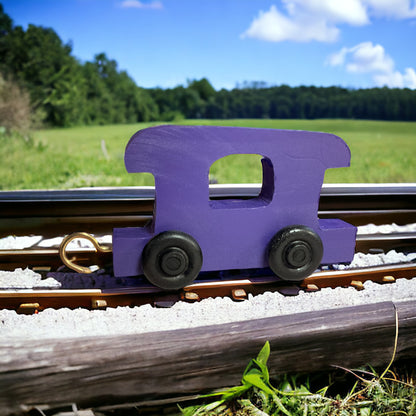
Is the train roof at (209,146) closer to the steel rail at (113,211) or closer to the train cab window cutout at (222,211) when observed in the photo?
the train cab window cutout at (222,211)

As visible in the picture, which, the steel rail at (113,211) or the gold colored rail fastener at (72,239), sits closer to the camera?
the gold colored rail fastener at (72,239)

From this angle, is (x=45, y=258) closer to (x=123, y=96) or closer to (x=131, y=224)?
(x=131, y=224)

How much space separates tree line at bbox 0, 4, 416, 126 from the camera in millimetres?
8367

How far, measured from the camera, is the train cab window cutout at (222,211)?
2.06 metres

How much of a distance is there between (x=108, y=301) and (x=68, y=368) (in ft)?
2.88

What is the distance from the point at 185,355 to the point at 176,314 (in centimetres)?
75

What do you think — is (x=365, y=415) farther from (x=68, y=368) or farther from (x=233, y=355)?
(x=68, y=368)

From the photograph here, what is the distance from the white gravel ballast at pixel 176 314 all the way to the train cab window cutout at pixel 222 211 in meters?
0.19

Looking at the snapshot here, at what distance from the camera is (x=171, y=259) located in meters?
2.13

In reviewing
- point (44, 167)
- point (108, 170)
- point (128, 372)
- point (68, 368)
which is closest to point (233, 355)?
point (128, 372)

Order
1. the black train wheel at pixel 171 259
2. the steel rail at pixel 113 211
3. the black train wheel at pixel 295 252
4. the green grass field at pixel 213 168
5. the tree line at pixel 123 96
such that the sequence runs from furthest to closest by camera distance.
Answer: the tree line at pixel 123 96 < the green grass field at pixel 213 168 < the steel rail at pixel 113 211 < the black train wheel at pixel 295 252 < the black train wheel at pixel 171 259

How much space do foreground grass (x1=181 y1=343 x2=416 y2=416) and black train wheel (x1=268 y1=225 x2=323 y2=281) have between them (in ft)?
2.16

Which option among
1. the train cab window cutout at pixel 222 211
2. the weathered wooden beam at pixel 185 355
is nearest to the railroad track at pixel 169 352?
the weathered wooden beam at pixel 185 355

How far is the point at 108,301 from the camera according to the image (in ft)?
7.55
